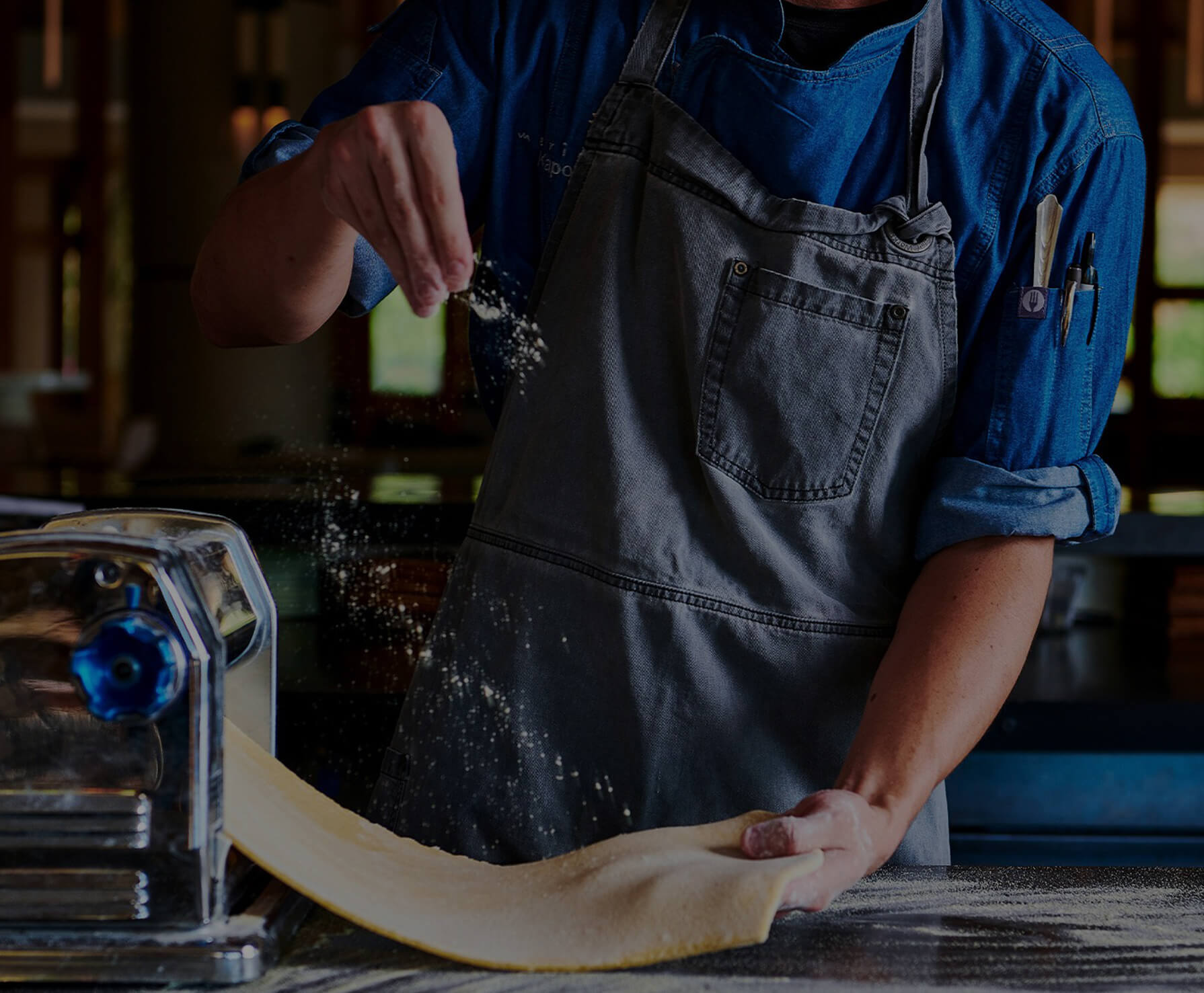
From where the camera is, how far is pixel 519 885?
2.98 ft

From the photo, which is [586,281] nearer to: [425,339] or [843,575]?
[843,575]

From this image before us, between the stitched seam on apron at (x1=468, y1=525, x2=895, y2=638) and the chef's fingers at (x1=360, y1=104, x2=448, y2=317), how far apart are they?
15.6 inches

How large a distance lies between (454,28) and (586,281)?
27 centimetres

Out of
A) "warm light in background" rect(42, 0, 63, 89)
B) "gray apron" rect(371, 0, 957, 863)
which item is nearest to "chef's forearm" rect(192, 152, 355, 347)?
"gray apron" rect(371, 0, 957, 863)

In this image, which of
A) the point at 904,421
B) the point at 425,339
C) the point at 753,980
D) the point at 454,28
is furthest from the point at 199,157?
the point at 753,980

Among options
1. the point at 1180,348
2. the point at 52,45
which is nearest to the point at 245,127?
the point at 52,45

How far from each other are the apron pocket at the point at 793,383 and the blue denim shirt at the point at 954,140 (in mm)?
88

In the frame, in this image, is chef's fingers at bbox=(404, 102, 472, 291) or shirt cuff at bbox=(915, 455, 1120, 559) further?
shirt cuff at bbox=(915, 455, 1120, 559)

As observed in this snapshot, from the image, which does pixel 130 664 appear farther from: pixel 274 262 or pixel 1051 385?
pixel 1051 385

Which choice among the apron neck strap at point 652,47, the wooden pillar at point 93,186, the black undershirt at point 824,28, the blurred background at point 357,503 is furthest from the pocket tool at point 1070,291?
the wooden pillar at point 93,186

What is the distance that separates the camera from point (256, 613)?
93 centimetres

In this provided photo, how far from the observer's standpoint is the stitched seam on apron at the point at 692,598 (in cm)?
116

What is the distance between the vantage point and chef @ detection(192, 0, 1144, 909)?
1.13 metres

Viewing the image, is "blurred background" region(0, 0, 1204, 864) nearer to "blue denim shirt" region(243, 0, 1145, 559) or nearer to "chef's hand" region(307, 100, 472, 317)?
"blue denim shirt" region(243, 0, 1145, 559)
